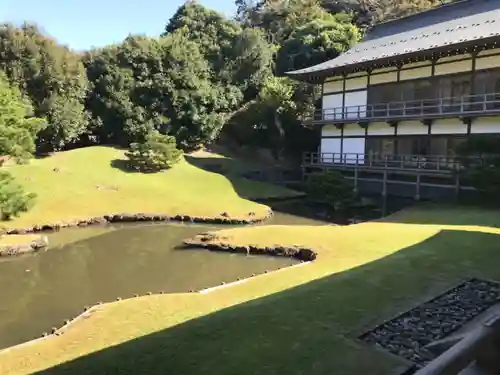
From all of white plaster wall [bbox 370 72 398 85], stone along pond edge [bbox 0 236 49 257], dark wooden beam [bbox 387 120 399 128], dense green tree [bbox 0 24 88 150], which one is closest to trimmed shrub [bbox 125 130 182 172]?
dense green tree [bbox 0 24 88 150]

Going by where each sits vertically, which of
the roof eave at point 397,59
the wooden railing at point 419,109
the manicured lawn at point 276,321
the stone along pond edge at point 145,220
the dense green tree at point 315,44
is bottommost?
the stone along pond edge at point 145,220

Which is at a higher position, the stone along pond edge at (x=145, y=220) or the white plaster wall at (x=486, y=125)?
the white plaster wall at (x=486, y=125)

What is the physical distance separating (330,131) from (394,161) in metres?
5.98

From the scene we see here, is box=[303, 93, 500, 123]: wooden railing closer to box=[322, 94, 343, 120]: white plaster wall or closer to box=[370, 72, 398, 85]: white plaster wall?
box=[322, 94, 343, 120]: white plaster wall

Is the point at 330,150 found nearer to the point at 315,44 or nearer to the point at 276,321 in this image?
the point at 315,44

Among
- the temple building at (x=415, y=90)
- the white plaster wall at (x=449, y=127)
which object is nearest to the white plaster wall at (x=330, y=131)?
the temple building at (x=415, y=90)

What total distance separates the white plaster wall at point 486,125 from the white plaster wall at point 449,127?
0.45 m

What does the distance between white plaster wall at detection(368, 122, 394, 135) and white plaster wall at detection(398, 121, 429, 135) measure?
2.00ft

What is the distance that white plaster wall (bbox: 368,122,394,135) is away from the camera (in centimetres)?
2444

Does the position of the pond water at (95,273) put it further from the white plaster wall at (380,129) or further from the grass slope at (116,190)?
the white plaster wall at (380,129)

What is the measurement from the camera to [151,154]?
Answer: 27219mm

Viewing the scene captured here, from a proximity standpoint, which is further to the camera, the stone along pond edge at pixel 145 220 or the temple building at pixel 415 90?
the temple building at pixel 415 90

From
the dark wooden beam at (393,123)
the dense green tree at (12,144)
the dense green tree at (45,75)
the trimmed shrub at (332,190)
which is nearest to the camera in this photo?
the dense green tree at (12,144)

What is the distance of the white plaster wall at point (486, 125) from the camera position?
1984cm
